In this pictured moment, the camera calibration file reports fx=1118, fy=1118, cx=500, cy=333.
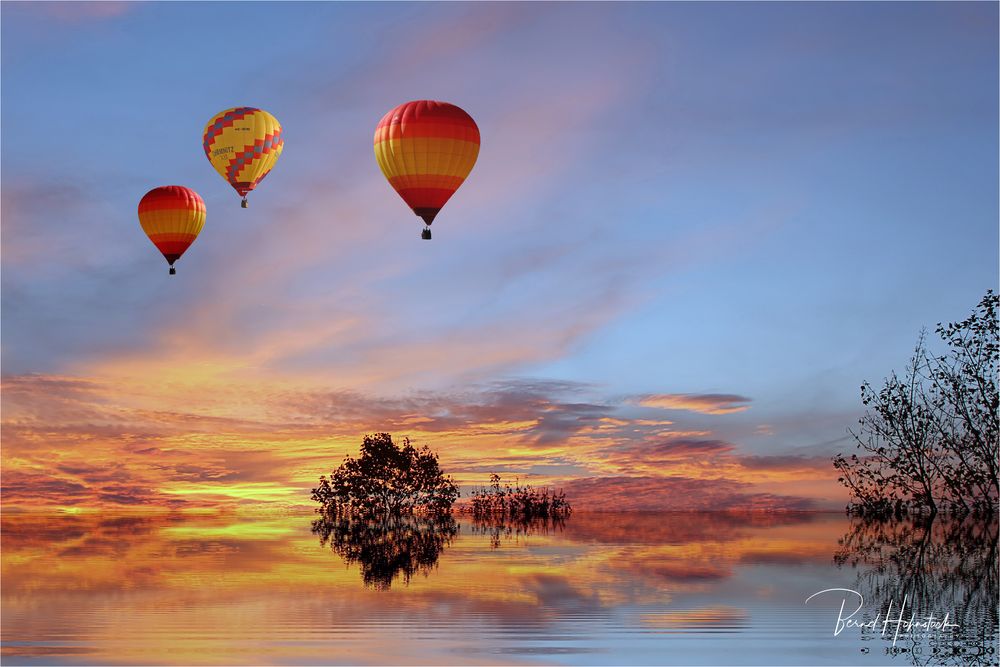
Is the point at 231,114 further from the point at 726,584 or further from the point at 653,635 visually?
the point at 653,635

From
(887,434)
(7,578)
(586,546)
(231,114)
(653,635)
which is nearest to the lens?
(653,635)

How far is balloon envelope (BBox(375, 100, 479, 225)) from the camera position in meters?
35.5

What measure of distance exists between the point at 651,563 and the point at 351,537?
16.7 meters

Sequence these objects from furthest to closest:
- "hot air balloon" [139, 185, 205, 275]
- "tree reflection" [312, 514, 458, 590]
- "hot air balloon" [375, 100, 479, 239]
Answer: "hot air balloon" [139, 185, 205, 275] < "hot air balloon" [375, 100, 479, 239] < "tree reflection" [312, 514, 458, 590]

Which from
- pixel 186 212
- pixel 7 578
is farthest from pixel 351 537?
pixel 7 578

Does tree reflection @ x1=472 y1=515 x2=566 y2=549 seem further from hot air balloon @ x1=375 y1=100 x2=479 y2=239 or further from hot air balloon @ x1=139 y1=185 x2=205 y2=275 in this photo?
hot air balloon @ x1=139 y1=185 x2=205 y2=275

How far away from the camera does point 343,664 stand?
14.9 m

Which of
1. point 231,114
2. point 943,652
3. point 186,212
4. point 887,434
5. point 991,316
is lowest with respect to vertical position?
point 943,652

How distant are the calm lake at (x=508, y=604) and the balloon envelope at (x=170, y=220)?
13377mm

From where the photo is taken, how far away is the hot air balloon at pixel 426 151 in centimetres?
3550

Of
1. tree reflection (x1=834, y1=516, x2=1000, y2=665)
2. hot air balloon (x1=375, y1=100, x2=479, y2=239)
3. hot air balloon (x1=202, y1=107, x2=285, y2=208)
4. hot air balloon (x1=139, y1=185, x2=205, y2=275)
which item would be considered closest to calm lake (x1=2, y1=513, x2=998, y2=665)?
tree reflection (x1=834, y1=516, x2=1000, y2=665)

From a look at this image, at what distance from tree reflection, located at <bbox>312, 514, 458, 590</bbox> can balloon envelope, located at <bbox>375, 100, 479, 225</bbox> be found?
10.8m

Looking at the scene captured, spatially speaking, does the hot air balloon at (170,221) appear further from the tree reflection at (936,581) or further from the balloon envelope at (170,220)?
the tree reflection at (936,581)

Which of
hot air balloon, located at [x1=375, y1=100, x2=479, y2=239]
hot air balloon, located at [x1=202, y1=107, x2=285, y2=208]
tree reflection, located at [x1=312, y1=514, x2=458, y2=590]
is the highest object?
hot air balloon, located at [x1=202, y1=107, x2=285, y2=208]
